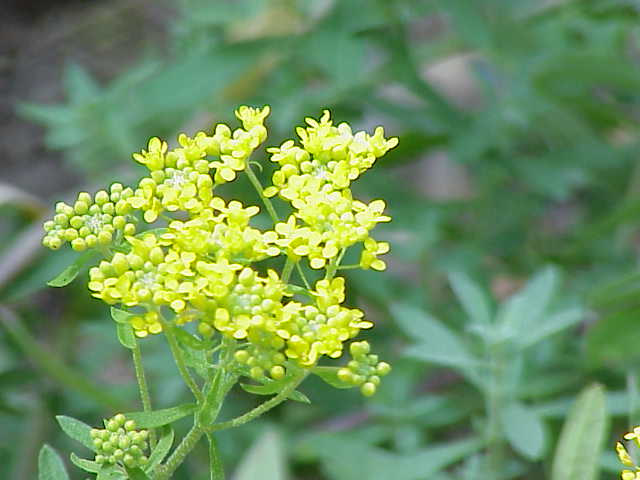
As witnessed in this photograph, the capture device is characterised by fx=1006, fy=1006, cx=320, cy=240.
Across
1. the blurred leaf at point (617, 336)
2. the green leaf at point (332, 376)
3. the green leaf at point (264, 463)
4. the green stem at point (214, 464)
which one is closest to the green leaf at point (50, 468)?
the green stem at point (214, 464)

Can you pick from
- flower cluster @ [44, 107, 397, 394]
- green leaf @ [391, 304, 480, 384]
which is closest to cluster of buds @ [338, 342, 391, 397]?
flower cluster @ [44, 107, 397, 394]

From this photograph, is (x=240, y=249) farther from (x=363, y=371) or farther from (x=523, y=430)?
(x=523, y=430)

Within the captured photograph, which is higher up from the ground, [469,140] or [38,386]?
[469,140]

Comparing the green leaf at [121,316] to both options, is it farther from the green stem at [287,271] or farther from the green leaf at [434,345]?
the green leaf at [434,345]

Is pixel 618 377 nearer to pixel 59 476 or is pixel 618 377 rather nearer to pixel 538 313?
pixel 538 313

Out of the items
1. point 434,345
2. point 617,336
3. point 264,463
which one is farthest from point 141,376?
point 617,336

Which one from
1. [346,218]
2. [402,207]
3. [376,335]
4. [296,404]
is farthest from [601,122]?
[346,218]
